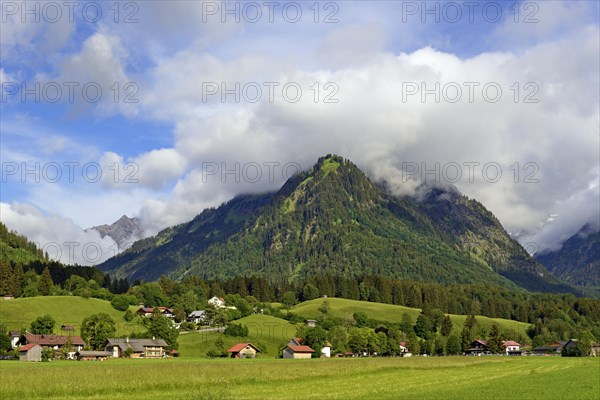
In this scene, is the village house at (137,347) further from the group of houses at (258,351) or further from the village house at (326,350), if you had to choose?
the village house at (326,350)

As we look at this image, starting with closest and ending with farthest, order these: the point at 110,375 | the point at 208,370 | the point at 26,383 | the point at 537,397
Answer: the point at 537,397, the point at 26,383, the point at 110,375, the point at 208,370

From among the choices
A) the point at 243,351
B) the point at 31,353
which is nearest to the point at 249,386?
the point at 31,353

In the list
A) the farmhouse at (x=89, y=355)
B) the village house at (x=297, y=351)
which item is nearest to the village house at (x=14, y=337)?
the farmhouse at (x=89, y=355)

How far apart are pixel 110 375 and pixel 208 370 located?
13.1 m

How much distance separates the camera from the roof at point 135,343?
16900 centimetres

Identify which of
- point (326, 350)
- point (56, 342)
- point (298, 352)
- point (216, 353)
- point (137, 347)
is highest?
point (56, 342)

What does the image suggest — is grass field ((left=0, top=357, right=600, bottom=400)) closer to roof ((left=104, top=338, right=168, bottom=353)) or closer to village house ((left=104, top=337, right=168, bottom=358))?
village house ((left=104, top=337, right=168, bottom=358))

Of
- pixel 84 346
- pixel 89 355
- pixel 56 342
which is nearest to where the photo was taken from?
pixel 89 355

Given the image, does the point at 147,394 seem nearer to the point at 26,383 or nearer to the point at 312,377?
the point at 26,383

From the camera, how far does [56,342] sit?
164m

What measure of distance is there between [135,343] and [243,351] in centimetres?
3129

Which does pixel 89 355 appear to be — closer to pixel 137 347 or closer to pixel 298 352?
pixel 137 347

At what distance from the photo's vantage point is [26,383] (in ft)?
181

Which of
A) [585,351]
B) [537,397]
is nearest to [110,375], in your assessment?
[537,397]
